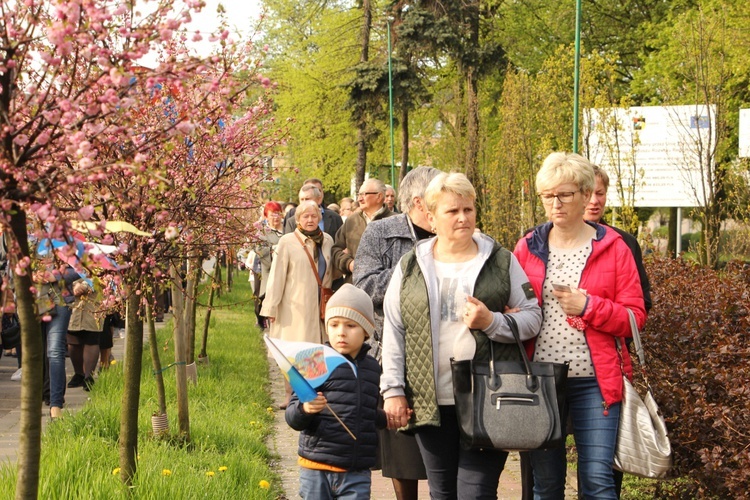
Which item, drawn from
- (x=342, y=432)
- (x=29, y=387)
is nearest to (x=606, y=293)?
(x=342, y=432)

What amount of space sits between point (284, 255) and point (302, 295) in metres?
0.37

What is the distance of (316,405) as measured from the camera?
464cm

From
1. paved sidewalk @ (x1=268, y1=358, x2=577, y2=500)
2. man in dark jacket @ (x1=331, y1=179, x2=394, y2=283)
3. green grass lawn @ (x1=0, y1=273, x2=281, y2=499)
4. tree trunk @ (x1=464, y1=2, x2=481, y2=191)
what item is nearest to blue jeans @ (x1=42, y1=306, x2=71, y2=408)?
green grass lawn @ (x1=0, y1=273, x2=281, y2=499)

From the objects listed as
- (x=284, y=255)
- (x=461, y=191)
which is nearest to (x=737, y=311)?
(x=461, y=191)

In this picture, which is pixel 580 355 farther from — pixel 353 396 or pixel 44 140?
pixel 44 140

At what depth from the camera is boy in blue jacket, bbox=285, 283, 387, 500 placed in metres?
4.79

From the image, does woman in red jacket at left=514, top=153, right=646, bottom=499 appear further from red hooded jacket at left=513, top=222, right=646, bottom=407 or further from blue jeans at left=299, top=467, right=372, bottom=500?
blue jeans at left=299, top=467, right=372, bottom=500

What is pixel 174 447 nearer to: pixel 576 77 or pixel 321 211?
pixel 321 211

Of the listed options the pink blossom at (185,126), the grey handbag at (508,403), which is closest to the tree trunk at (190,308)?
the grey handbag at (508,403)

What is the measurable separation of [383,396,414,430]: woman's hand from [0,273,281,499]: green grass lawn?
1414mm

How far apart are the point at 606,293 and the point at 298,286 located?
4746 millimetres

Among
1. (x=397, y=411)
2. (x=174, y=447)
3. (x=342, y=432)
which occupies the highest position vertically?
(x=397, y=411)

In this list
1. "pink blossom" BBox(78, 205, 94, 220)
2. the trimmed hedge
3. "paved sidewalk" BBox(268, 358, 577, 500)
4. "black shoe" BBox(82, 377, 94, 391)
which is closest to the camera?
"pink blossom" BBox(78, 205, 94, 220)

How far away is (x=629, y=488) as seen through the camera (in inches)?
287
